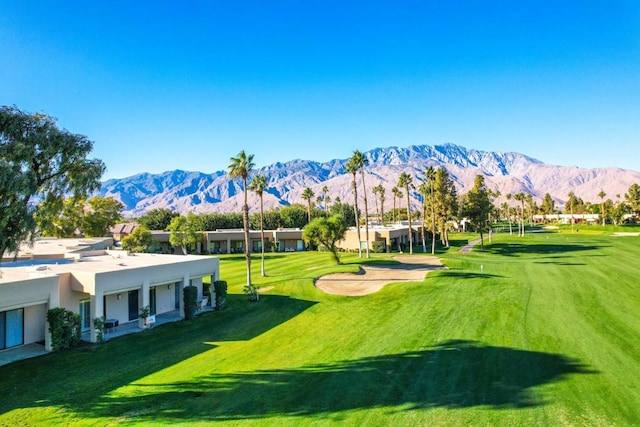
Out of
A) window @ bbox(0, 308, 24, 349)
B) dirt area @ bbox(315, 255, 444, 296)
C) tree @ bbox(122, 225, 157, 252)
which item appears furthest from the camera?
tree @ bbox(122, 225, 157, 252)

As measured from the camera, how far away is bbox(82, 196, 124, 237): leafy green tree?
71750 millimetres

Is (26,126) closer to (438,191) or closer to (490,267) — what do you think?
(490,267)

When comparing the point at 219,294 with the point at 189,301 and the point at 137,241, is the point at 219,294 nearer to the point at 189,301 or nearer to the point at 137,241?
the point at 189,301

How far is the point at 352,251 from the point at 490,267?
2929 cm

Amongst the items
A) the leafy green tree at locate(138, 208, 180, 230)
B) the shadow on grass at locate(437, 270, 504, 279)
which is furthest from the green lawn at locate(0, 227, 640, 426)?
the leafy green tree at locate(138, 208, 180, 230)

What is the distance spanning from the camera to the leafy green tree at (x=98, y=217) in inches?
2825

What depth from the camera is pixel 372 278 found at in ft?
123

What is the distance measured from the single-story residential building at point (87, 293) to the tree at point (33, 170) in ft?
10.2

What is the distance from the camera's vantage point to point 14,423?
515 inches

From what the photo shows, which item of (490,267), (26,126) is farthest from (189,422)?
(490,267)

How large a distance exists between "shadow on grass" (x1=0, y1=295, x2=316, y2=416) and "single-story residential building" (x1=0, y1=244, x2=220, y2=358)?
1.63 m

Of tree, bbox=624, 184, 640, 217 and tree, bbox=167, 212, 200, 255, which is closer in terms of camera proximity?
tree, bbox=167, 212, 200, 255

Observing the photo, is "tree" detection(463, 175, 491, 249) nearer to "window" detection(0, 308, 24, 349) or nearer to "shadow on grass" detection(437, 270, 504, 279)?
"shadow on grass" detection(437, 270, 504, 279)

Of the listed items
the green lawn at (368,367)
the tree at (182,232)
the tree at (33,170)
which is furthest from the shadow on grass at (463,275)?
the tree at (182,232)
